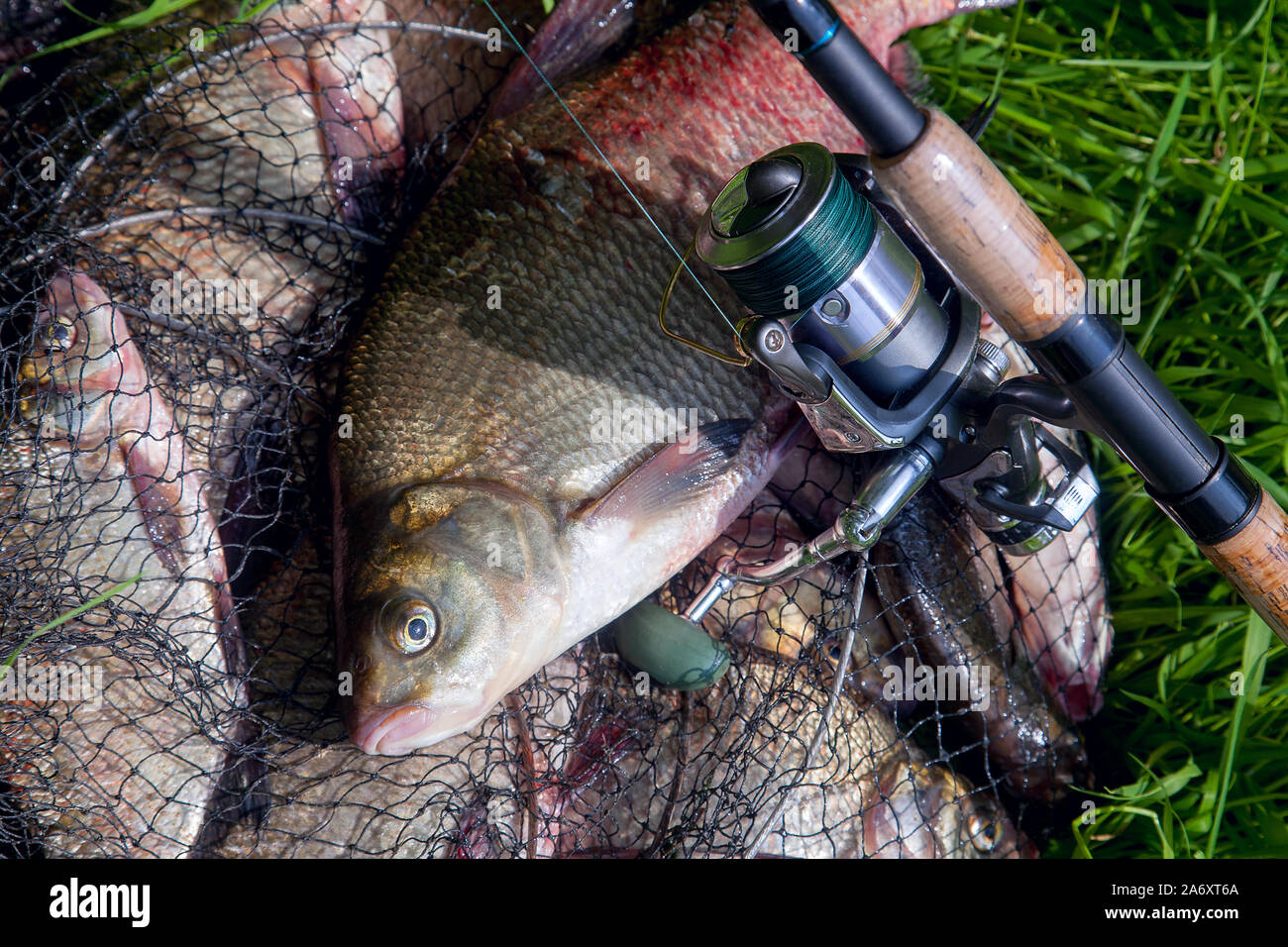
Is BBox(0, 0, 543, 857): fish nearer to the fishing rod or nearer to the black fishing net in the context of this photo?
the black fishing net

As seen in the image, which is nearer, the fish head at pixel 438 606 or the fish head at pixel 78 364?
the fish head at pixel 438 606

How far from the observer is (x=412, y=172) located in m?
2.55

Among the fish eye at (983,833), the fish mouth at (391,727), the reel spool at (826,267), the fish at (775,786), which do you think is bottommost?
the fish eye at (983,833)

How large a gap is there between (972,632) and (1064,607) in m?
0.33

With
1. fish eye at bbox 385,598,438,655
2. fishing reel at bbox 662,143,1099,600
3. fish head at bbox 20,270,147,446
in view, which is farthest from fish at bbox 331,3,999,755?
fish head at bbox 20,270,147,446

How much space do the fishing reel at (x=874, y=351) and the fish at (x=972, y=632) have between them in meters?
0.33

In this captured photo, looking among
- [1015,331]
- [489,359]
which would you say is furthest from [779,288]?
[489,359]

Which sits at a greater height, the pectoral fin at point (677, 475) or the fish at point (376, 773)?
the pectoral fin at point (677, 475)

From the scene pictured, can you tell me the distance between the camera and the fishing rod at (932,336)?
1427 mm

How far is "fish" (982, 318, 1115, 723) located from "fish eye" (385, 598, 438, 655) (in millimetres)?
1481

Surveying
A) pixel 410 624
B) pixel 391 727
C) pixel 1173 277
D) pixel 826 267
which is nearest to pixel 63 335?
pixel 410 624

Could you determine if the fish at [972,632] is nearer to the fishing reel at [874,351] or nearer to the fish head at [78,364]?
the fishing reel at [874,351]

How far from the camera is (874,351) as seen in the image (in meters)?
1.78

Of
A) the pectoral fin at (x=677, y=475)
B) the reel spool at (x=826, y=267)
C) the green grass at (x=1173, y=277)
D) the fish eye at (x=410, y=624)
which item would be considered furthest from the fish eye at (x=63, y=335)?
the green grass at (x=1173, y=277)
